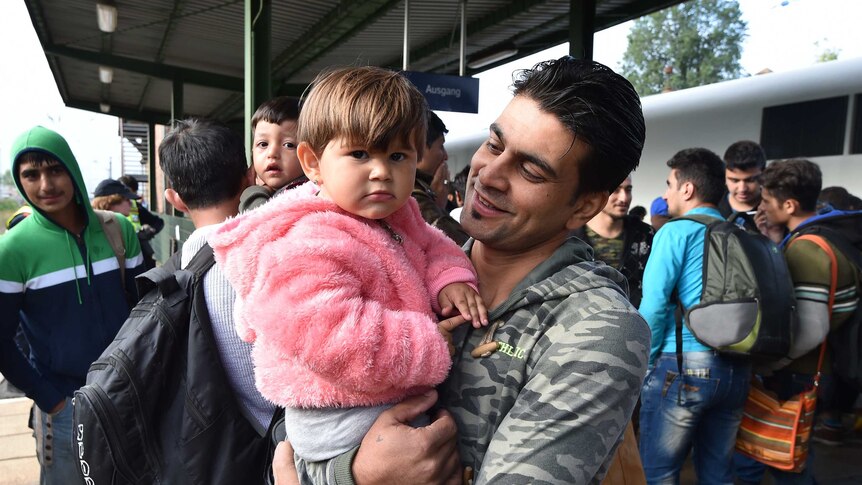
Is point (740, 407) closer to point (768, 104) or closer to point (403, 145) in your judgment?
point (403, 145)

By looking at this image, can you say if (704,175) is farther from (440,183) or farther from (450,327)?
(450,327)

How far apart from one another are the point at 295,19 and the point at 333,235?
7.43 m

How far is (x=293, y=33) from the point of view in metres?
8.63

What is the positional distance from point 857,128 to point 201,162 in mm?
7360

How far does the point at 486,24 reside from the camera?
303 inches

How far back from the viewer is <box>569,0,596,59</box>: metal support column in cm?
620

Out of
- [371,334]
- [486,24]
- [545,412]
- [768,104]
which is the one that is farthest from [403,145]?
[768,104]

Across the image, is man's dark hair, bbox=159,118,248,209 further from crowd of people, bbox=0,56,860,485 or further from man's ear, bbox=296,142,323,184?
man's ear, bbox=296,142,323,184

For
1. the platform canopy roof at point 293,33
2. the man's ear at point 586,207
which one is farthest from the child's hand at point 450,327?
the platform canopy roof at point 293,33

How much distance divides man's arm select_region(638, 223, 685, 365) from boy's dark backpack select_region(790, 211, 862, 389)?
93cm

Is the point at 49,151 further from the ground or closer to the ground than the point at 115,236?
further from the ground

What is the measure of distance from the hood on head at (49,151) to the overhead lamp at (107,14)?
4.85 metres

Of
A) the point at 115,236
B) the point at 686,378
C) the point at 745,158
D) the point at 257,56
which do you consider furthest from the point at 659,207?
the point at 115,236

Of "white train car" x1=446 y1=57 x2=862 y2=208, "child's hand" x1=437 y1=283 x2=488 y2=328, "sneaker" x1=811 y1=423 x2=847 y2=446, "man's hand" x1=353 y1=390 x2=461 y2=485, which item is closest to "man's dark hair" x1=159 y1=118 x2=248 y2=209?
"child's hand" x1=437 y1=283 x2=488 y2=328
